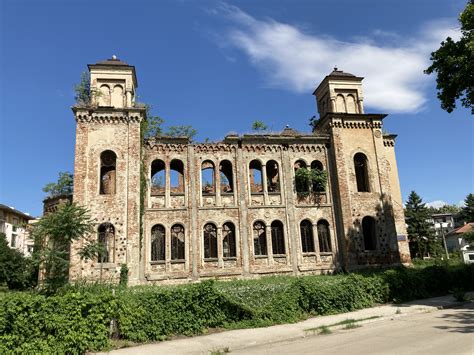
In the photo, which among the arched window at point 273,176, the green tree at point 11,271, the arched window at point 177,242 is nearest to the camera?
the arched window at point 177,242

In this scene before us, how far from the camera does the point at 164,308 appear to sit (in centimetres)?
A: 1181

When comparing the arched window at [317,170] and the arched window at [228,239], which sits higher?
the arched window at [317,170]

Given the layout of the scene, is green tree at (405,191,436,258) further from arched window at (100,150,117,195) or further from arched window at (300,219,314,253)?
arched window at (100,150,117,195)

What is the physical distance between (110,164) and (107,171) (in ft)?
7.84

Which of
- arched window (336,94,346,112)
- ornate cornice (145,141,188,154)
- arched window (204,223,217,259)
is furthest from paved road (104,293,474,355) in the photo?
arched window (336,94,346,112)

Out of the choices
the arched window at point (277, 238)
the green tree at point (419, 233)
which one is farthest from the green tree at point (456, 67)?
the green tree at point (419, 233)

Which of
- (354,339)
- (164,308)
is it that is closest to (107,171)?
(164,308)

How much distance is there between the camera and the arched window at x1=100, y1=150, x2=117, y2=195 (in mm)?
24366

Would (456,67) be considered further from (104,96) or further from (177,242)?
(104,96)

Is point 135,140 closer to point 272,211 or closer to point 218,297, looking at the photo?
point 272,211

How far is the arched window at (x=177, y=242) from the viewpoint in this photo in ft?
77.5

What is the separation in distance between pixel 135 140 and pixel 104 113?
2655mm

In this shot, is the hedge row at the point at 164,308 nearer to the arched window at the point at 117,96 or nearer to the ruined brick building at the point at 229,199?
the ruined brick building at the point at 229,199

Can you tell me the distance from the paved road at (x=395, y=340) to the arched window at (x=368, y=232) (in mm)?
12208
